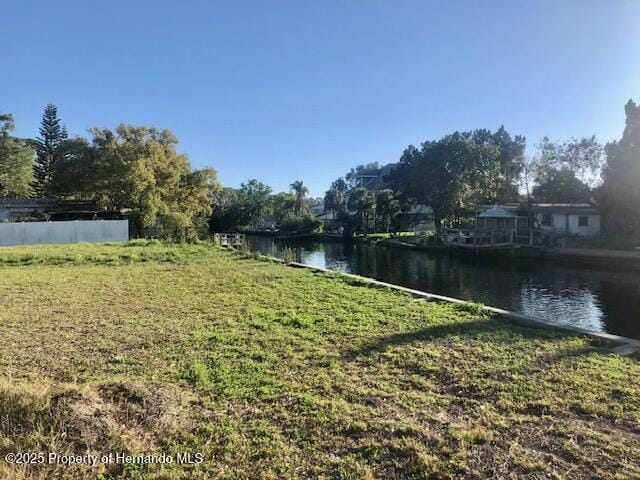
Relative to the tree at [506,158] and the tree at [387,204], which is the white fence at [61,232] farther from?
the tree at [506,158]

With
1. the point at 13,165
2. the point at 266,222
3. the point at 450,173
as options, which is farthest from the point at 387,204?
the point at 13,165

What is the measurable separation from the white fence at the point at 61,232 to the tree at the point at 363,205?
2506 centimetres

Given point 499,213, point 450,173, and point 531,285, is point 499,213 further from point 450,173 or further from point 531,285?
point 531,285

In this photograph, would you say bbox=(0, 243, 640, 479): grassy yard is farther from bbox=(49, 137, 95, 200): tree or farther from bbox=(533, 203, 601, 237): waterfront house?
bbox=(533, 203, 601, 237): waterfront house

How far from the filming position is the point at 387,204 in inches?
1731

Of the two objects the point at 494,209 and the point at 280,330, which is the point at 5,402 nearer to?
the point at 280,330

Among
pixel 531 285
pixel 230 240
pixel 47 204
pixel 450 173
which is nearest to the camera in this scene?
pixel 531 285

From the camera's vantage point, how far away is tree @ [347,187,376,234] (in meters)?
44.4

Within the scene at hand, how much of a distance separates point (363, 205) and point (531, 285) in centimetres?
2838

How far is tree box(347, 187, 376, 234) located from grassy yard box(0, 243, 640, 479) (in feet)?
122

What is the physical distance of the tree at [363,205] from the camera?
44.4m

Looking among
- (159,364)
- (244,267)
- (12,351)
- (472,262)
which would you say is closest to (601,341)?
(159,364)

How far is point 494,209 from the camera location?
113 feet

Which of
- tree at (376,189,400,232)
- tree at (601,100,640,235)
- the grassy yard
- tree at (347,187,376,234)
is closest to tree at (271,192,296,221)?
tree at (347,187,376,234)
